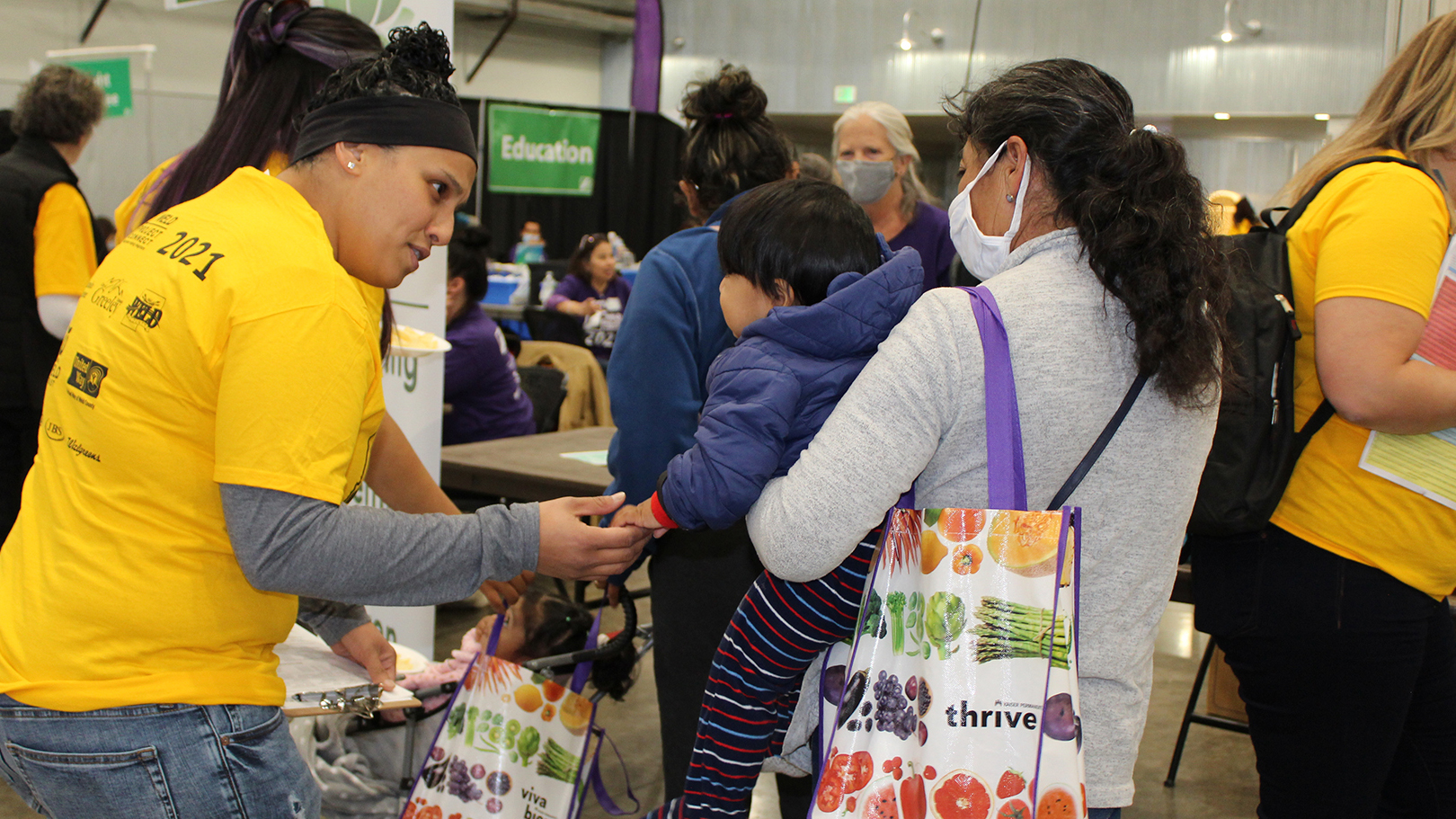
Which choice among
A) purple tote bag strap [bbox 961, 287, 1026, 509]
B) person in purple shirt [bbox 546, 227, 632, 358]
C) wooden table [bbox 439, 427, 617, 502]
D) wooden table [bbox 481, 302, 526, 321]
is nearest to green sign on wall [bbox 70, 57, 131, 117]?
wooden table [bbox 481, 302, 526, 321]

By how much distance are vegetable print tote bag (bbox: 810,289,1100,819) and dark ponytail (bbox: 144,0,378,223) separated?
108cm

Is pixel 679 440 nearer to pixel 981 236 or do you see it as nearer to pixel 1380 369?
pixel 981 236

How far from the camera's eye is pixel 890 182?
323 centimetres

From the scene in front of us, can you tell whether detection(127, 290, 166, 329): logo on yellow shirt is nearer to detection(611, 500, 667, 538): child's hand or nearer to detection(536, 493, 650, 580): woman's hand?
detection(536, 493, 650, 580): woman's hand

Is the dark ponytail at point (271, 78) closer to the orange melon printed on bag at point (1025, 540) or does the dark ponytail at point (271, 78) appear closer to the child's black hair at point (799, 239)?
the child's black hair at point (799, 239)

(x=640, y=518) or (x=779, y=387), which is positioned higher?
(x=779, y=387)

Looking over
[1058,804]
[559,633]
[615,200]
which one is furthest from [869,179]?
[615,200]

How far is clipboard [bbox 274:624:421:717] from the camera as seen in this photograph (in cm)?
153

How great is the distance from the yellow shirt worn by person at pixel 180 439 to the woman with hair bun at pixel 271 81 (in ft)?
1.88

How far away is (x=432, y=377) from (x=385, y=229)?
5.61 feet

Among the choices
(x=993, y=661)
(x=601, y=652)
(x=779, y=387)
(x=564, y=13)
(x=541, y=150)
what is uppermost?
(x=564, y=13)

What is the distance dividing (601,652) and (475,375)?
69.8 inches

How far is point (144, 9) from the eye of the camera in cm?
1111

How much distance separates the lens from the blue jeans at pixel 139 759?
3.43 ft
